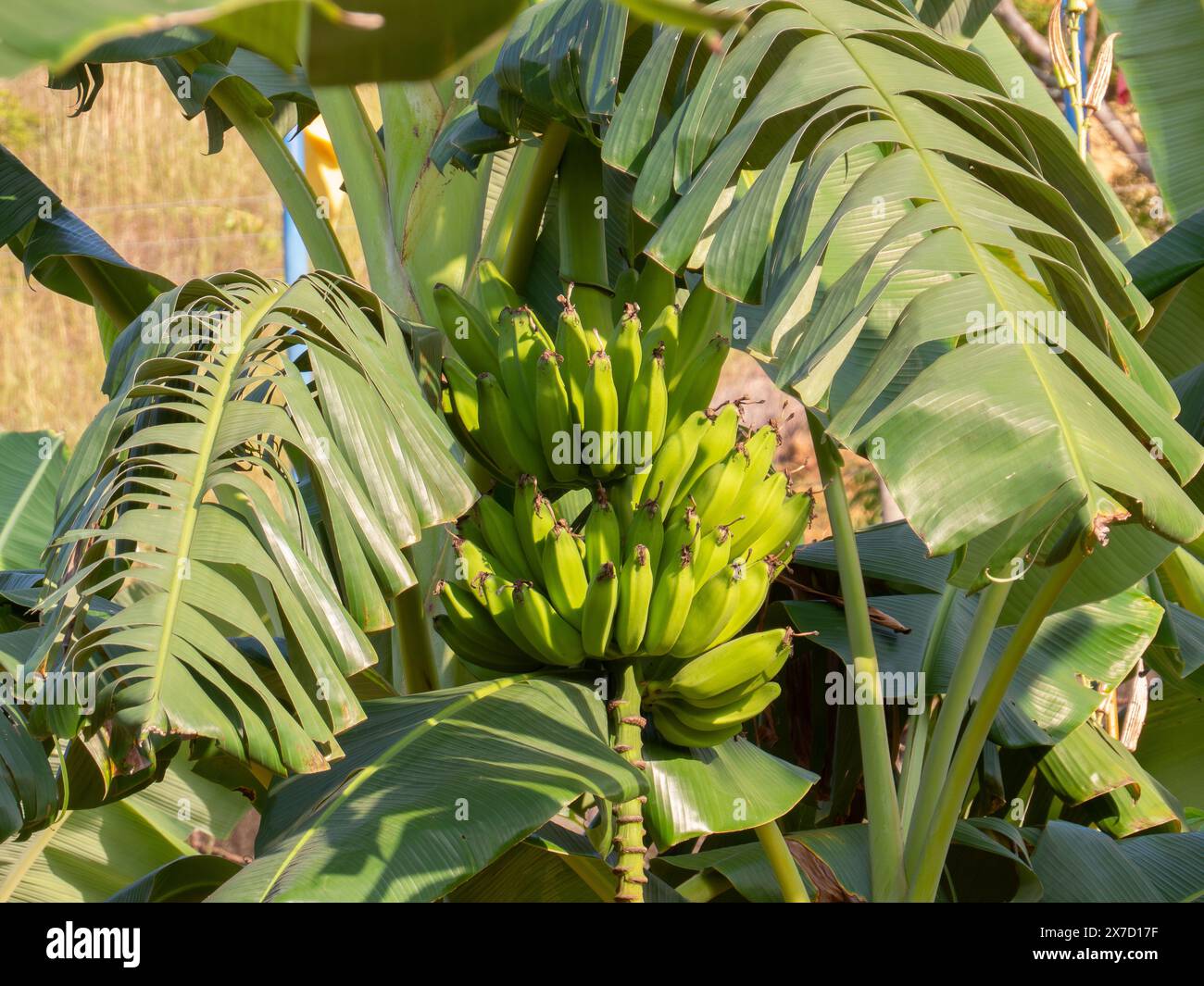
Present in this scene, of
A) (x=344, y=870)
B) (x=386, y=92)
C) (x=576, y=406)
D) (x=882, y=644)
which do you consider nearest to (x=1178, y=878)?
(x=882, y=644)

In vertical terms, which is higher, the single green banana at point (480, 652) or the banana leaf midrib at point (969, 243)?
the banana leaf midrib at point (969, 243)

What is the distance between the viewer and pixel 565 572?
128 cm

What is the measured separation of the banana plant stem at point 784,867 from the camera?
1.41 meters

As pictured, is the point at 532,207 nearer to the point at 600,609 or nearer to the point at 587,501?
the point at 587,501

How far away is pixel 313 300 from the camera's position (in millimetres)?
1354

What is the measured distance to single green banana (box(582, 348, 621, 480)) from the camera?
1302 millimetres

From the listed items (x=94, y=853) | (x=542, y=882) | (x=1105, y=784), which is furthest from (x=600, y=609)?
(x=94, y=853)

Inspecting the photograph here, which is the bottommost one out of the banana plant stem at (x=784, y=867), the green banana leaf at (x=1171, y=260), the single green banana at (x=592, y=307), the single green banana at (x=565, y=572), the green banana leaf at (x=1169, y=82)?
the banana plant stem at (x=784, y=867)

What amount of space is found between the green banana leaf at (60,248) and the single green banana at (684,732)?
1.11 meters

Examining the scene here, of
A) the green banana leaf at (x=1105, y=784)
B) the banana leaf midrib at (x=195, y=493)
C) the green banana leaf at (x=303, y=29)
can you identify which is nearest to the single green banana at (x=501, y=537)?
the banana leaf midrib at (x=195, y=493)

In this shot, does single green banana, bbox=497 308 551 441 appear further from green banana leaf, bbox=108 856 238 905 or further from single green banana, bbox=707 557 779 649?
green banana leaf, bbox=108 856 238 905

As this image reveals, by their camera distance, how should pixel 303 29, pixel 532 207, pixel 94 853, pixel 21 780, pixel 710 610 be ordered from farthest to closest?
pixel 94 853 < pixel 532 207 < pixel 710 610 < pixel 21 780 < pixel 303 29

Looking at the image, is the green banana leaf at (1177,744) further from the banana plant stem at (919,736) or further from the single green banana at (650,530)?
the single green banana at (650,530)

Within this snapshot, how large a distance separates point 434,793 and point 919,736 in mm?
907
